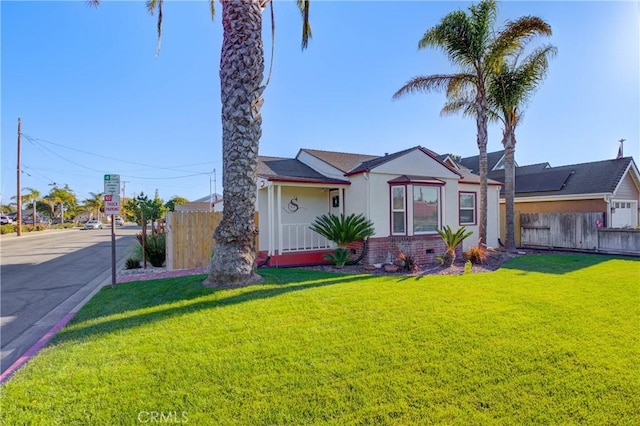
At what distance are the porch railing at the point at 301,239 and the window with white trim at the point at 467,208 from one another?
6.47 meters

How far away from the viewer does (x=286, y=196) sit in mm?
11781

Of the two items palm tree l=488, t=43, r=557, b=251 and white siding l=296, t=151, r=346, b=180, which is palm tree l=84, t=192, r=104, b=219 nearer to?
white siding l=296, t=151, r=346, b=180

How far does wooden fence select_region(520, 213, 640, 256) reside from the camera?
12.7 metres

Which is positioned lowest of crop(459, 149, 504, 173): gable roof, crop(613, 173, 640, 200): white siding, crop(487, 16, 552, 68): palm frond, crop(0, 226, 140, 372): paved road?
crop(0, 226, 140, 372): paved road

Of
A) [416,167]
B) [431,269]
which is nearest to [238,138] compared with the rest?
[431,269]

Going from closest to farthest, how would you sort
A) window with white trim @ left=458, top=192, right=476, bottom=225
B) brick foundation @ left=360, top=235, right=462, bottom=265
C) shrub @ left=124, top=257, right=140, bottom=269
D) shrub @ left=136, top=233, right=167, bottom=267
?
brick foundation @ left=360, top=235, right=462, bottom=265, shrub @ left=124, top=257, right=140, bottom=269, shrub @ left=136, top=233, right=167, bottom=267, window with white trim @ left=458, top=192, right=476, bottom=225

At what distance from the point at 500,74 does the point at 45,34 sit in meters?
17.8

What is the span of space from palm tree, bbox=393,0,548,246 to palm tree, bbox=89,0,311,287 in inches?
342

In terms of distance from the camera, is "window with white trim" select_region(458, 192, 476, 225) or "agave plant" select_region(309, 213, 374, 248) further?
"window with white trim" select_region(458, 192, 476, 225)

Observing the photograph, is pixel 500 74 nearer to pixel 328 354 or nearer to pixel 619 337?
pixel 619 337

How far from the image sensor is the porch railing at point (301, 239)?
1152 cm

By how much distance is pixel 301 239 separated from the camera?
11.9 m

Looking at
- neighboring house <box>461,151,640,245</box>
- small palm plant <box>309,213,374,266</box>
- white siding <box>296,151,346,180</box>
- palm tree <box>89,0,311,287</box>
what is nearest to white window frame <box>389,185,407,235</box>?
small palm plant <box>309,213,374,266</box>

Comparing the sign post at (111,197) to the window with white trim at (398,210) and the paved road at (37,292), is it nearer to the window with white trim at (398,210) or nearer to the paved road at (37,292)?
the paved road at (37,292)
